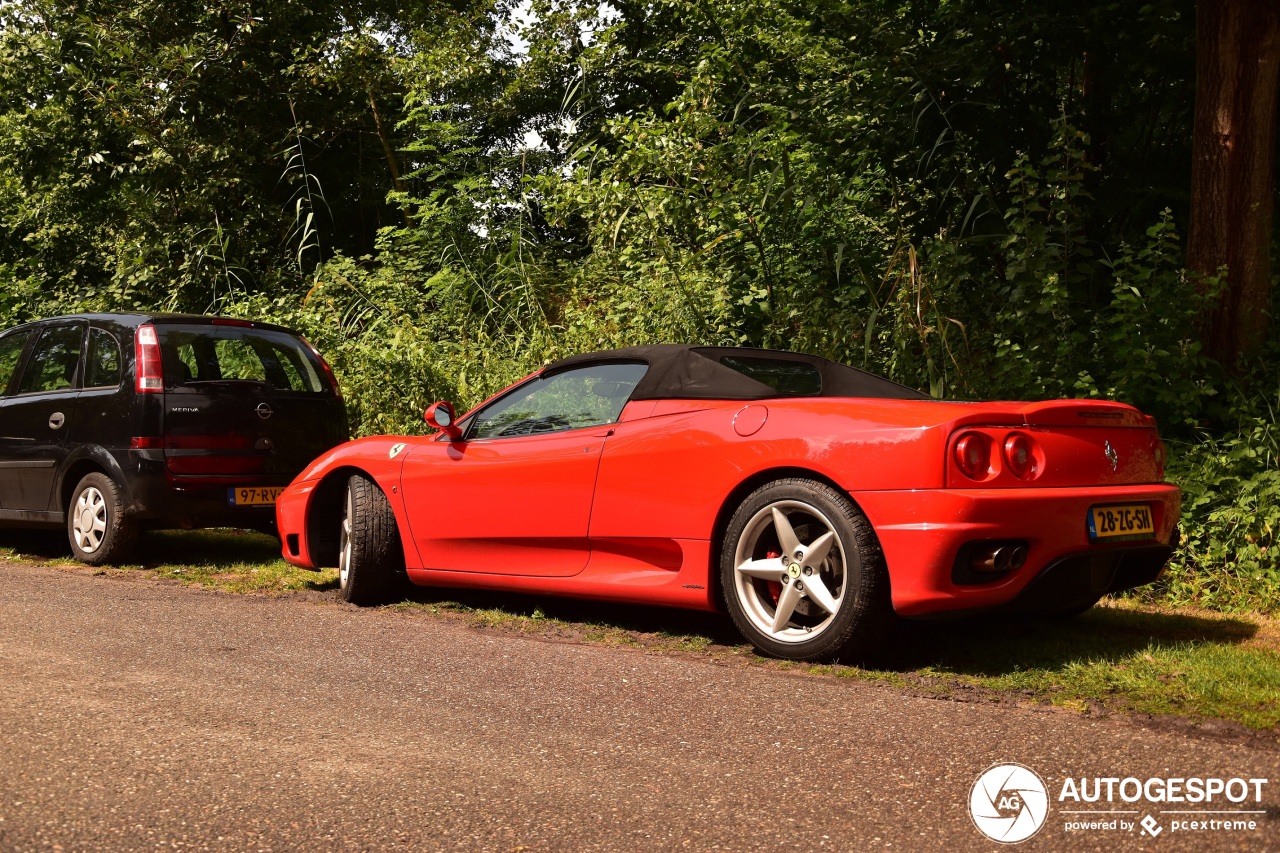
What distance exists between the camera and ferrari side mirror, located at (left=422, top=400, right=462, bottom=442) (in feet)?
21.0

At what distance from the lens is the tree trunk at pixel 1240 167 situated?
756 centimetres

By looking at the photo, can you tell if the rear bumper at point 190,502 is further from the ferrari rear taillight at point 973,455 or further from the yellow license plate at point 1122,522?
the yellow license plate at point 1122,522

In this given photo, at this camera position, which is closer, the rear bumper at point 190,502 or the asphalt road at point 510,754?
the asphalt road at point 510,754

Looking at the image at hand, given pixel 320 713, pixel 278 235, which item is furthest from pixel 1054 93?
pixel 278 235

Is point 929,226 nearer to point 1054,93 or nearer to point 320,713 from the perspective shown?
point 1054,93

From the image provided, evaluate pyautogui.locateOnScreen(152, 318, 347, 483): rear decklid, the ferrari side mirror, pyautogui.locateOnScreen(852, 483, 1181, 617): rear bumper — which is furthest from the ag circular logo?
pyautogui.locateOnScreen(152, 318, 347, 483): rear decklid

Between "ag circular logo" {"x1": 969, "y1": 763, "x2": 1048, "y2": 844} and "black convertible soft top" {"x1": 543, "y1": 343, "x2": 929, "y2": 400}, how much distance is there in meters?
2.29

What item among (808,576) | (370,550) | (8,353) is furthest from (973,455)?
(8,353)

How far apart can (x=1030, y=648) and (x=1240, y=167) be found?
13.7 feet

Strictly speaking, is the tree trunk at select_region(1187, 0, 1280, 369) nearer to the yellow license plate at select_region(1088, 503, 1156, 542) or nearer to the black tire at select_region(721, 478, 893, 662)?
the yellow license plate at select_region(1088, 503, 1156, 542)

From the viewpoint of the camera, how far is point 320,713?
4.15 meters

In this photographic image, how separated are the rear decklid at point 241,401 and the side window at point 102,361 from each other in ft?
1.32

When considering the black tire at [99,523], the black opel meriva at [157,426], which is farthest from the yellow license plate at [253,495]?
the black tire at [99,523]
